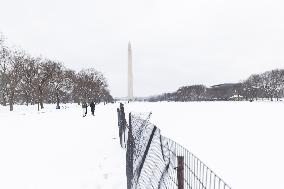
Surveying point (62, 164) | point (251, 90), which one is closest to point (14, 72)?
point (62, 164)

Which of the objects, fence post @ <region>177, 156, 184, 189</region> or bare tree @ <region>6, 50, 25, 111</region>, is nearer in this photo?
fence post @ <region>177, 156, 184, 189</region>

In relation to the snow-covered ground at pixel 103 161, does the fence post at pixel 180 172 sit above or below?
above

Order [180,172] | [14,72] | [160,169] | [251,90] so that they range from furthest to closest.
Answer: [251,90], [14,72], [160,169], [180,172]

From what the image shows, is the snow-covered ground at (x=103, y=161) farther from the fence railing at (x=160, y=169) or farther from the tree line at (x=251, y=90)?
the tree line at (x=251, y=90)

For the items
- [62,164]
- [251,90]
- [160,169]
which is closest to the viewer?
[160,169]

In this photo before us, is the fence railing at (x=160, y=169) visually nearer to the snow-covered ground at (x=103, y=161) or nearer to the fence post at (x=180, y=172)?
the fence post at (x=180, y=172)

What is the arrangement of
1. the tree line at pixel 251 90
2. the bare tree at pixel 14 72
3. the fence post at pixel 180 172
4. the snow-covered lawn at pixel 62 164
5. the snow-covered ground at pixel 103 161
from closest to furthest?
the fence post at pixel 180 172 < the snow-covered lawn at pixel 62 164 < the snow-covered ground at pixel 103 161 < the bare tree at pixel 14 72 < the tree line at pixel 251 90

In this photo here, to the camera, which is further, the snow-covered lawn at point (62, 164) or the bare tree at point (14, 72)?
the bare tree at point (14, 72)

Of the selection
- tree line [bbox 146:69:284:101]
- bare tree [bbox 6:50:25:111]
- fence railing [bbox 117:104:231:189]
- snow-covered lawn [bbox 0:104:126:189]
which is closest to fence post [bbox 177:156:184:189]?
fence railing [bbox 117:104:231:189]

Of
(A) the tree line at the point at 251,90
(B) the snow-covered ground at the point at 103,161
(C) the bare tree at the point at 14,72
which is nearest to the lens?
(B) the snow-covered ground at the point at 103,161

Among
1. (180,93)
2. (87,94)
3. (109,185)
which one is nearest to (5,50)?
(87,94)

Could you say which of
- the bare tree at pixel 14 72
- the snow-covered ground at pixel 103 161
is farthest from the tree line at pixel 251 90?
the snow-covered ground at pixel 103 161

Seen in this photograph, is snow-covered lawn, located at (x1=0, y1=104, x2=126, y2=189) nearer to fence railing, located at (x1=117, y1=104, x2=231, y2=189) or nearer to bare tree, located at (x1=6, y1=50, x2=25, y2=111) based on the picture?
fence railing, located at (x1=117, y1=104, x2=231, y2=189)

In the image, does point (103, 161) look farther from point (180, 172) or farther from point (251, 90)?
point (251, 90)
